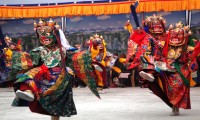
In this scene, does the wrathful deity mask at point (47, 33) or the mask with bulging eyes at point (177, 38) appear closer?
the wrathful deity mask at point (47, 33)

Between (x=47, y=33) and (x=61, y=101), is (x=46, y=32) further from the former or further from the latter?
(x=61, y=101)

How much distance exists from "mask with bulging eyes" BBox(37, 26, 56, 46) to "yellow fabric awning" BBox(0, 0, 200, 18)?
10803 mm

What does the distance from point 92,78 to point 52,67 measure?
0.64m

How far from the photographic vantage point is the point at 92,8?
1991cm

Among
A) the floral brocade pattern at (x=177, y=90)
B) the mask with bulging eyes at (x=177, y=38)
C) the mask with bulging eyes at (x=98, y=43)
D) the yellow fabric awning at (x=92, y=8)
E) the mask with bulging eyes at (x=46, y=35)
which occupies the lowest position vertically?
the floral brocade pattern at (x=177, y=90)

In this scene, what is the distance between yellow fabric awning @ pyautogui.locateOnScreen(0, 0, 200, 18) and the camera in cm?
1842

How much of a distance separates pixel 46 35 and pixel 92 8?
12004 mm

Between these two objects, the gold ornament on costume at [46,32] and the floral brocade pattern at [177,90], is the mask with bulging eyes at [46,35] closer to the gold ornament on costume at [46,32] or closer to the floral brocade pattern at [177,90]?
the gold ornament on costume at [46,32]

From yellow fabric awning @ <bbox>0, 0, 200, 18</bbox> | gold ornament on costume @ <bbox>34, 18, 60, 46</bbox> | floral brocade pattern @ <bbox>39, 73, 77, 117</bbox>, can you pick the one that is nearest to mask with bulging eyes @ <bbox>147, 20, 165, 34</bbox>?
gold ornament on costume @ <bbox>34, 18, 60, 46</bbox>

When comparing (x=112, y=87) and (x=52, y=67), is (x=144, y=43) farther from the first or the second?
(x=112, y=87)

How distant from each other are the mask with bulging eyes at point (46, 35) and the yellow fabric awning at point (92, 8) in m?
10.8

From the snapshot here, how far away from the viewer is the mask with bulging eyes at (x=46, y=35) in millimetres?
7996

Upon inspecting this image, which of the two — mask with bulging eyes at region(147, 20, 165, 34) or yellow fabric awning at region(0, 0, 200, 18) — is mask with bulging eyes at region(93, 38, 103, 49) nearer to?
yellow fabric awning at region(0, 0, 200, 18)

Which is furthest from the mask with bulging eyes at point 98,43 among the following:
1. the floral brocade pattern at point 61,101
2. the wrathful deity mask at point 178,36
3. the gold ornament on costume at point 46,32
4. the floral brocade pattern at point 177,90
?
the floral brocade pattern at point 61,101
